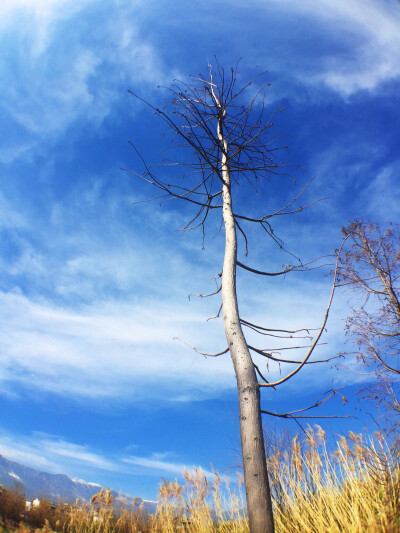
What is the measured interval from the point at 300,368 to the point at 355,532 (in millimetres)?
1262

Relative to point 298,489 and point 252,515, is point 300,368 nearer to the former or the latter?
point 252,515

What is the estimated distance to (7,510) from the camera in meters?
4.01

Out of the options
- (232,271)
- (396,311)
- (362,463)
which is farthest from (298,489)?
(396,311)

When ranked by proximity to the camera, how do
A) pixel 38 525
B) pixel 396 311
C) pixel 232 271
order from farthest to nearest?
1. pixel 396 311
2. pixel 38 525
3. pixel 232 271

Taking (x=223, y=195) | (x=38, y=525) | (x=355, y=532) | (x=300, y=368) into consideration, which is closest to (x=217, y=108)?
(x=223, y=195)

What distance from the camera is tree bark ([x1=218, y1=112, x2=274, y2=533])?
1875 mm

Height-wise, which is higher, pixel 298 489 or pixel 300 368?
pixel 300 368

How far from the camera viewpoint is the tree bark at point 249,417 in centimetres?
188

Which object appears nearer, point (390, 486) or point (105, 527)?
point (390, 486)

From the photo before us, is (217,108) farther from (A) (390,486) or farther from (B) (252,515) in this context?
(A) (390,486)

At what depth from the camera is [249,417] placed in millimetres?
2156

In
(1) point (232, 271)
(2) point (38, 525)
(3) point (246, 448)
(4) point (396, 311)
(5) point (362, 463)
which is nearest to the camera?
(3) point (246, 448)

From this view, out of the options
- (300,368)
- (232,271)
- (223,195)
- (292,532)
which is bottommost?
(292,532)

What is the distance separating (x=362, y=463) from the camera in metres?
3.40
